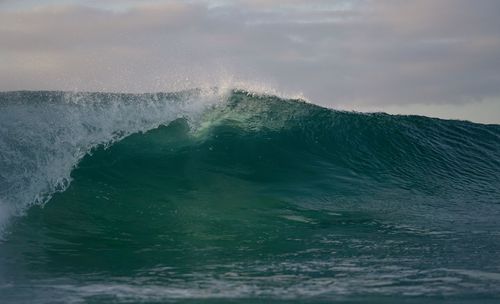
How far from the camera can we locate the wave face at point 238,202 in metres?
6.19

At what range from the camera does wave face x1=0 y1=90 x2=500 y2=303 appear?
619 cm

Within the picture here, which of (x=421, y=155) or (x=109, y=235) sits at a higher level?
(x=421, y=155)

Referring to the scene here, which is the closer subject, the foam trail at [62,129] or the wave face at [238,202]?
the wave face at [238,202]

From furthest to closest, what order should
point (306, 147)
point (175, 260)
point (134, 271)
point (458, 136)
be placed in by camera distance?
point (458, 136)
point (306, 147)
point (175, 260)
point (134, 271)

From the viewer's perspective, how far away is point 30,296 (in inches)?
228

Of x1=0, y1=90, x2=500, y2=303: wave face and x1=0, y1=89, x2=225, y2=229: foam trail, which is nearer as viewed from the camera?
x1=0, y1=90, x2=500, y2=303: wave face

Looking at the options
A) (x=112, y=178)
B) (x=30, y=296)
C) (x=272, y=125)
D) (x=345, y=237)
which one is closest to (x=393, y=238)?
(x=345, y=237)

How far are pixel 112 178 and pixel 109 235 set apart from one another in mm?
2736

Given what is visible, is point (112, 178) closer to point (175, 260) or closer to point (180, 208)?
point (180, 208)

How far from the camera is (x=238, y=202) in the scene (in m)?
10.7

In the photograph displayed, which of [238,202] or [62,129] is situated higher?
[62,129]

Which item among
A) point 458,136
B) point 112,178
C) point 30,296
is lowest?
Result: point 30,296

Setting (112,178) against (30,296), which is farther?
(112,178)

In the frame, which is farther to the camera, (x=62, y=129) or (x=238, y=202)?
(x=62, y=129)
